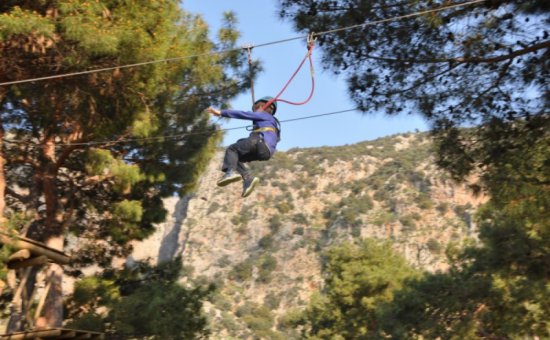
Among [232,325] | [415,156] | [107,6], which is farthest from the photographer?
[415,156]

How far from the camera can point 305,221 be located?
7412cm

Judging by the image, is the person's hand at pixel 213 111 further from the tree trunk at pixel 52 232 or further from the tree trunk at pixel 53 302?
the tree trunk at pixel 53 302

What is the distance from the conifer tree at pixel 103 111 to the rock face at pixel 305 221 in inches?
1790

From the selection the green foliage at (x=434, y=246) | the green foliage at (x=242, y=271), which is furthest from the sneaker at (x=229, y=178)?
the green foliage at (x=242, y=271)

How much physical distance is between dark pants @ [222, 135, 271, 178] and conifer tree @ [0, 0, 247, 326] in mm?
3651

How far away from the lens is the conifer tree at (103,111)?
393 inches

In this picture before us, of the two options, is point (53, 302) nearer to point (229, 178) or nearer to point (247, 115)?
point (229, 178)

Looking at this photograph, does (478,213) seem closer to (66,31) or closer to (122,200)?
(122,200)

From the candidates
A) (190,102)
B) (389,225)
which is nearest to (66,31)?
(190,102)

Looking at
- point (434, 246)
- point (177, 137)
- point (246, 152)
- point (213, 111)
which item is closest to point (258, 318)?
point (434, 246)

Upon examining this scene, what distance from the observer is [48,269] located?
1333cm

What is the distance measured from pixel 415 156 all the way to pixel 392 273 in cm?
4725

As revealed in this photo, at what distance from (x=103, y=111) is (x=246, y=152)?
5.39 m

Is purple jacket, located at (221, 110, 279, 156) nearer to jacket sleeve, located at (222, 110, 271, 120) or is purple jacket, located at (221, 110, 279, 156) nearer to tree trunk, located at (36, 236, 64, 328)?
jacket sleeve, located at (222, 110, 271, 120)
